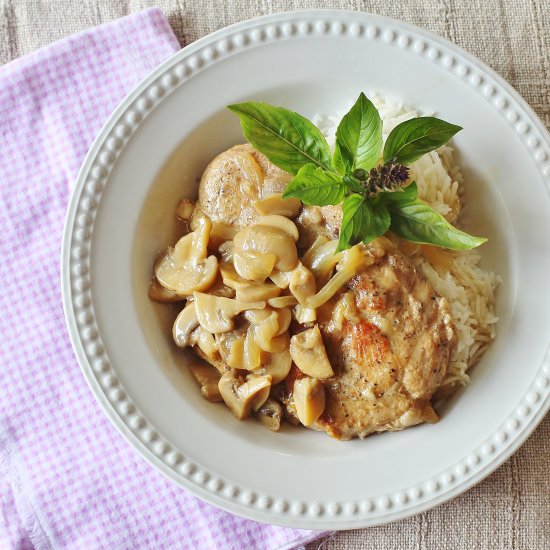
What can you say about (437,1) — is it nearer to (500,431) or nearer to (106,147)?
(106,147)

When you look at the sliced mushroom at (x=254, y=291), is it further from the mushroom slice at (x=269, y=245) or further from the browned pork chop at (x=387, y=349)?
the browned pork chop at (x=387, y=349)

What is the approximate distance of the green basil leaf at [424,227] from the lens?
3.01 m

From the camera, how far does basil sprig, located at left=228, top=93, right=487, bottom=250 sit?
3.02 m

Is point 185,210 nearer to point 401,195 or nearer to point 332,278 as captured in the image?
point 332,278

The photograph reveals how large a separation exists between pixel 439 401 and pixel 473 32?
6.78 feet

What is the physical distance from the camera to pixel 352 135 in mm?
3080

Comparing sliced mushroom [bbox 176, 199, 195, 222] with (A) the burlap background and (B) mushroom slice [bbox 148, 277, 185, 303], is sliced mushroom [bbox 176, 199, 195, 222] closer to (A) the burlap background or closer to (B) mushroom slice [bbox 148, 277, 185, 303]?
(B) mushroom slice [bbox 148, 277, 185, 303]

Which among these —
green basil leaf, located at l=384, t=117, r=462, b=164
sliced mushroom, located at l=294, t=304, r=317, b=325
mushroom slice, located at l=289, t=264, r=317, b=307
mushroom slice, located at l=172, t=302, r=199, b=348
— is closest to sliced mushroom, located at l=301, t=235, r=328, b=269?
mushroom slice, located at l=289, t=264, r=317, b=307

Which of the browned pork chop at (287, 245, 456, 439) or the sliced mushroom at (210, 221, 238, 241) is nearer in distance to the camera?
the browned pork chop at (287, 245, 456, 439)

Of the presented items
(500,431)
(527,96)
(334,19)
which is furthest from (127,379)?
(527,96)

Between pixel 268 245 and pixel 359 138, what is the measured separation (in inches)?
25.7

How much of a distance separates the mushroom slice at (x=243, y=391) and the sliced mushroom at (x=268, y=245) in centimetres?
51

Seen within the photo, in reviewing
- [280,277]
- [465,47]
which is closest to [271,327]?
[280,277]

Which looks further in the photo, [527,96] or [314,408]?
[527,96]
